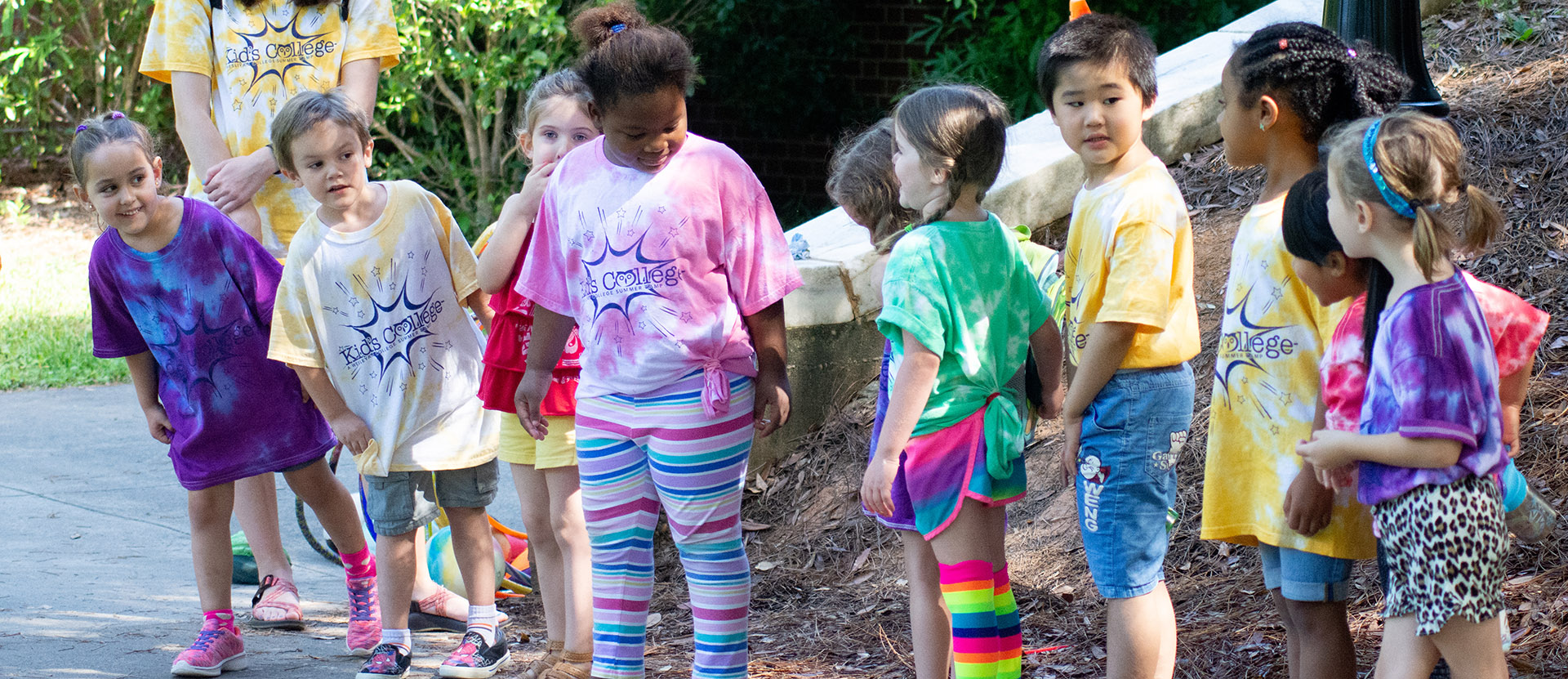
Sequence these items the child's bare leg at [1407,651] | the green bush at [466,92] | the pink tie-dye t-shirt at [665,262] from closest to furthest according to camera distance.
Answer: the child's bare leg at [1407,651], the pink tie-dye t-shirt at [665,262], the green bush at [466,92]

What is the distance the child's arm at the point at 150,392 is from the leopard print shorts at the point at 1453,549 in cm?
328

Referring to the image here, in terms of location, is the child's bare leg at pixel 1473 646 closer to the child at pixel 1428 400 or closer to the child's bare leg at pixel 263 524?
the child at pixel 1428 400

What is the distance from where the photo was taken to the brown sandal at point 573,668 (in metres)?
3.49

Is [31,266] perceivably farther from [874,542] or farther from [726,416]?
[726,416]

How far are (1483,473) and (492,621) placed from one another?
2.67 m

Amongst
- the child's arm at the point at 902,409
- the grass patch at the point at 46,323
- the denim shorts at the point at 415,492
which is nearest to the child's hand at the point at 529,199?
Answer: the denim shorts at the point at 415,492

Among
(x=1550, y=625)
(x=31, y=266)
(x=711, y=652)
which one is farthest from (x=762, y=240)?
(x=31, y=266)

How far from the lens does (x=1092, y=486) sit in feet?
9.30

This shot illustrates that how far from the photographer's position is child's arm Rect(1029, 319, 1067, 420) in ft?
9.81

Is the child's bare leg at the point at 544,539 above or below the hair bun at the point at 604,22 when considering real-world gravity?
below

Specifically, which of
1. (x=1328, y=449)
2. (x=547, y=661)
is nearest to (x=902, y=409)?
(x=1328, y=449)

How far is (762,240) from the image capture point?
3.01m

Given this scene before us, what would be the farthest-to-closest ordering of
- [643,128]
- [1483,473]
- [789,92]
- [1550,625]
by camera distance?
[789,92]
[1550,625]
[643,128]
[1483,473]

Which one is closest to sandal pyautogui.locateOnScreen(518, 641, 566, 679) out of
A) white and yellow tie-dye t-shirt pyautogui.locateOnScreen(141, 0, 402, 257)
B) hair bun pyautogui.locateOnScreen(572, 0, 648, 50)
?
white and yellow tie-dye t-shirt pyautogui.locateOnScreen(141, 0, 402, 257)
